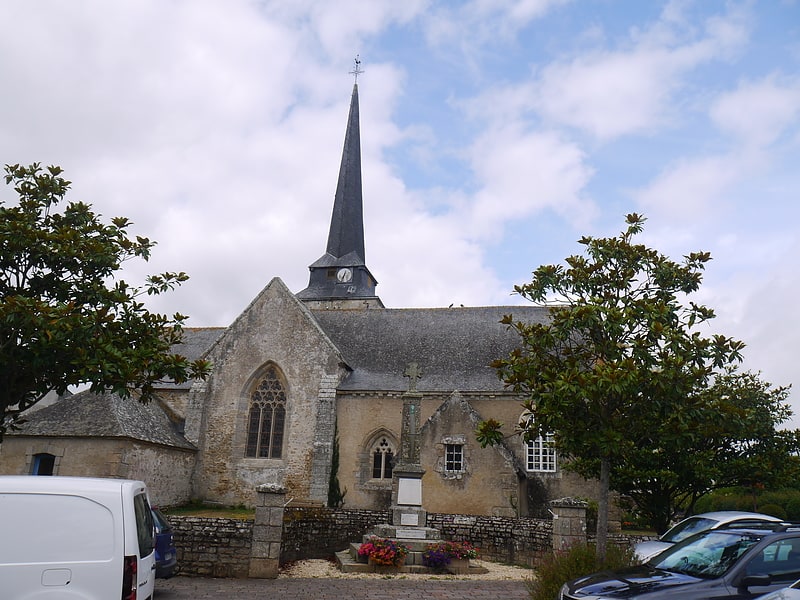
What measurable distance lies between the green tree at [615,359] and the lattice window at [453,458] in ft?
29.3

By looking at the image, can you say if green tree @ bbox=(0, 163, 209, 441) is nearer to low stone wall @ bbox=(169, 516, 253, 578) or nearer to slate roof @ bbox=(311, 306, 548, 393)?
low stone wall @ bbox=(169, 516, 253, 578)

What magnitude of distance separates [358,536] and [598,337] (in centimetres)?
821

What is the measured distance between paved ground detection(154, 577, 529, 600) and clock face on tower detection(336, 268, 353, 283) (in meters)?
24.0

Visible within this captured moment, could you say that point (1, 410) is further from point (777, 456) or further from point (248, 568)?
point (777, 456)

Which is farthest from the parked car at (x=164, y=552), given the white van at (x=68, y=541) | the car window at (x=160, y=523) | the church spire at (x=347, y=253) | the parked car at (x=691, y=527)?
the church spire at (x=347, y=253)

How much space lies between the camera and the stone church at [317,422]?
59.0 feet

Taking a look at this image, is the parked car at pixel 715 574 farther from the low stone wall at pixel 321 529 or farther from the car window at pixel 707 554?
the low stone wall at pixel 321 529

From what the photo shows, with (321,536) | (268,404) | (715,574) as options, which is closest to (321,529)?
(321,536)

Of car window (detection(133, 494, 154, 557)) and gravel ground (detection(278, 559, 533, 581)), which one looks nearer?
car window (detection(133, 494, 154, 557))

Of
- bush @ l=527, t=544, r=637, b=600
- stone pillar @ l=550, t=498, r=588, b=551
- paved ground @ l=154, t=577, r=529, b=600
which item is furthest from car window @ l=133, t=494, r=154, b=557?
stone pillar @ l=550, t=498, r=588, b=551

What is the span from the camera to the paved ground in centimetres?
923

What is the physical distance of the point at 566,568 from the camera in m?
7.93

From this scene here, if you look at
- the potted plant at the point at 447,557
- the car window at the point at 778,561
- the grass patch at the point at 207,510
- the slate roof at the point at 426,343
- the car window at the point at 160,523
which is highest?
the slate roof at the point at 426,343

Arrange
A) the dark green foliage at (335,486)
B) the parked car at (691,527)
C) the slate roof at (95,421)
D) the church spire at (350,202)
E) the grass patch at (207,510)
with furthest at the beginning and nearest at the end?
1. the church spire at (350,202)
2. the dark green foliage at (335,486)
3. the grass patch at (207,510)
4. the slate roof at (95,421)
5. the parked car at (691,527)
